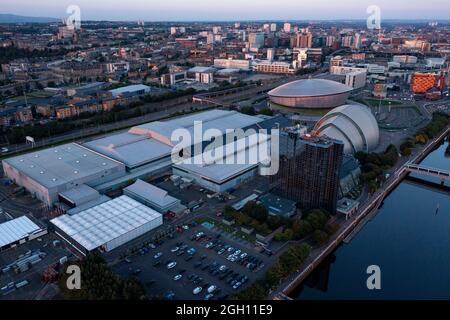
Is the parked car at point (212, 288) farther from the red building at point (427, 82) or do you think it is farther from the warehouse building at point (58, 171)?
the red building at point (427, 82)

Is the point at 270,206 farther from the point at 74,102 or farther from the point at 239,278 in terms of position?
the point at 74,102

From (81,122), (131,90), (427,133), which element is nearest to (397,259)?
(427,133)

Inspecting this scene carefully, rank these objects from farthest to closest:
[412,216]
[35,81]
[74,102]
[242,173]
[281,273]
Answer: [35,81], [74,102], [242,173], [412,216], [281,273]

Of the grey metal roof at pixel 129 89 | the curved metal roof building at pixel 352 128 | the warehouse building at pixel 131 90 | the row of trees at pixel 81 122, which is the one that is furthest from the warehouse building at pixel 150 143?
the grey metal roof at pixel 129 89

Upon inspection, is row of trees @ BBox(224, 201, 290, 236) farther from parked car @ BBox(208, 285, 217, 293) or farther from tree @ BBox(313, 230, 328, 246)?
parked car @ BBox(208, 285, 217, 293)

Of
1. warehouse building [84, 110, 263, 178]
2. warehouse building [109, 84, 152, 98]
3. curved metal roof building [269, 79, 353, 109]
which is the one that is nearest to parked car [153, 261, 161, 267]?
warehouse building [84, 110, 263, 178]

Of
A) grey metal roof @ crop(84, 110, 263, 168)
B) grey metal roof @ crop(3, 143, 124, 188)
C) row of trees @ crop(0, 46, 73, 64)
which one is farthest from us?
row of trees @ crop(0, 46, 73, 64)

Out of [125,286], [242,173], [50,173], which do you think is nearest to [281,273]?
[125,286]
